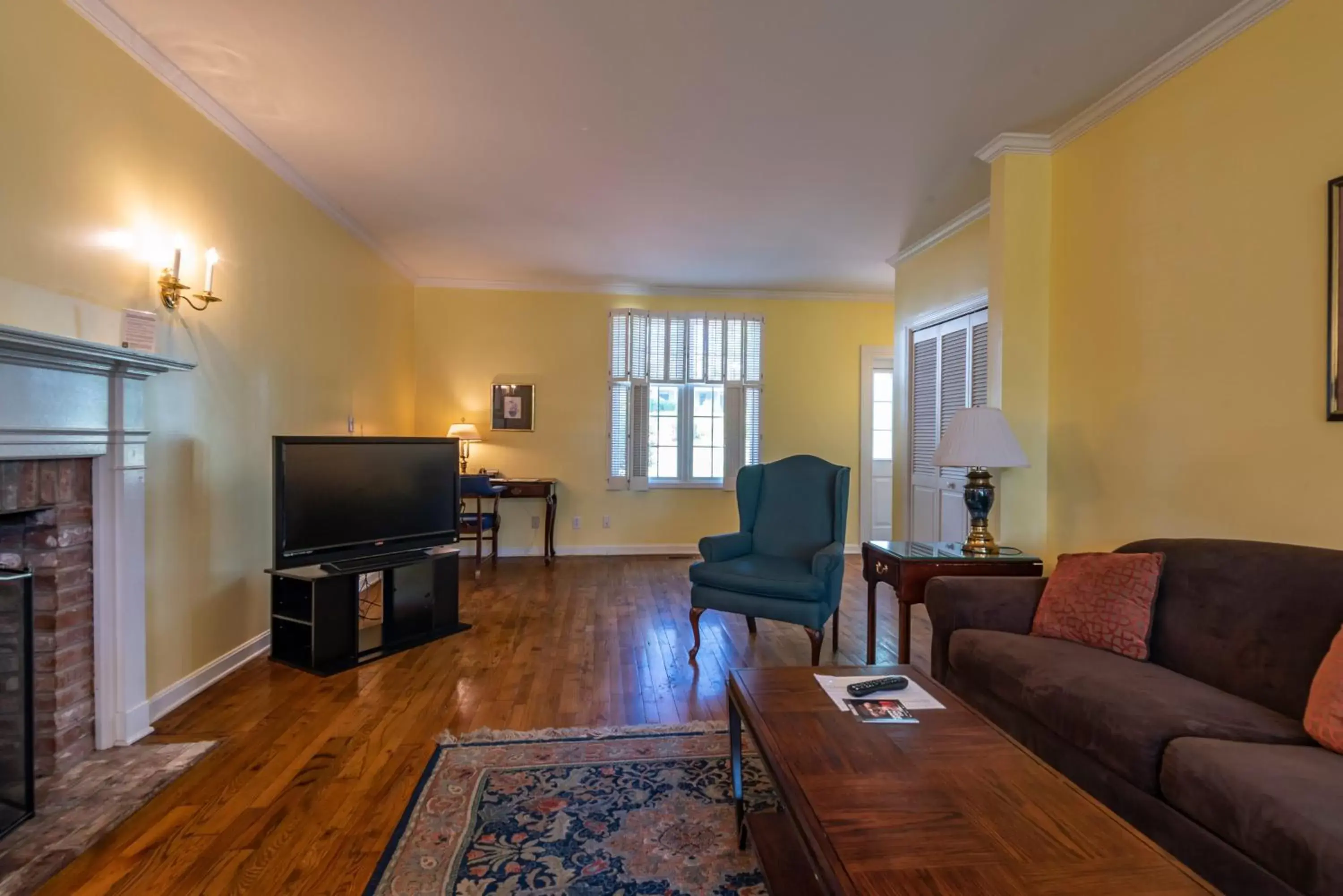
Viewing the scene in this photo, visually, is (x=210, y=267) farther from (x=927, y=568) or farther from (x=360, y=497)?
(x=927, y=568)

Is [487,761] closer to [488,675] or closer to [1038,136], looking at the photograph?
[488,675]

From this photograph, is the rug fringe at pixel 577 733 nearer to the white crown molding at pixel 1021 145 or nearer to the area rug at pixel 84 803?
the area rug at pixel 84 803

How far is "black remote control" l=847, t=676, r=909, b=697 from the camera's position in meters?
1.67

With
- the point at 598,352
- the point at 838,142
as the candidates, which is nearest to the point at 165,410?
the point at 838,142

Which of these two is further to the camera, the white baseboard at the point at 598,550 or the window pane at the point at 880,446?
the window pane at the point at 880,446

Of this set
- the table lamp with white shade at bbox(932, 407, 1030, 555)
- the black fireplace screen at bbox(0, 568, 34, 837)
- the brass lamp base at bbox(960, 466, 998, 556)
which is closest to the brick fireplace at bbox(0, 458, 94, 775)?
the black fireplace screen at bbox(0, 568, 34, 837)

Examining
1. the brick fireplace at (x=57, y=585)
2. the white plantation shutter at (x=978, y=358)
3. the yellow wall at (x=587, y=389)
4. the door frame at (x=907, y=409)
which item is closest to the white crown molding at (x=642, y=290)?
the yellow wall at (x=587, y=389)

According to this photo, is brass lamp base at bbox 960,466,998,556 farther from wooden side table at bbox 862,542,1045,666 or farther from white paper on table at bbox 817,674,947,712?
white paper on table at bbox 817,674,947,712

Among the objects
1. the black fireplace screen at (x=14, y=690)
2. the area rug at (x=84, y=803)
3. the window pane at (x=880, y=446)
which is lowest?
the area rug at (x=84, y=803)

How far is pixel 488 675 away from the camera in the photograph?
293 cm

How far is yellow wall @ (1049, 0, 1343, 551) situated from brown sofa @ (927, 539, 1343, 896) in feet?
1.01

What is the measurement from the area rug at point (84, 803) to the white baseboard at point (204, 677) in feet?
0.77

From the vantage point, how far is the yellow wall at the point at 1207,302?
1913 millimetres

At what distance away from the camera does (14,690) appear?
1.71 m
